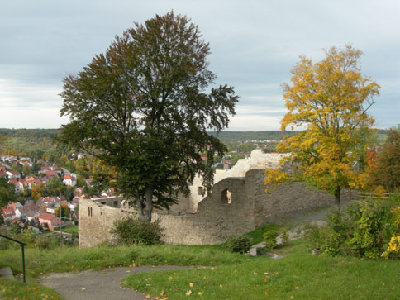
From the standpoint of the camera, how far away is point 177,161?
55.7 feet

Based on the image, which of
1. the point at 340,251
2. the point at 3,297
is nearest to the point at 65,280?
the point at 3,297

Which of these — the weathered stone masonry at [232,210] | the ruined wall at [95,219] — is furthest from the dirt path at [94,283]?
the ruined wall at [95,219]

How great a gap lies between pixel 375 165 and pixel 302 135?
8250 mm

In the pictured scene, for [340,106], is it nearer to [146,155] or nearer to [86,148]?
[146,155]

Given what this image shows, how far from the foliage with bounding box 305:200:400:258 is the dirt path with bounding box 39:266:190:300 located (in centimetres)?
412

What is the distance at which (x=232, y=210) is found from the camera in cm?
1934

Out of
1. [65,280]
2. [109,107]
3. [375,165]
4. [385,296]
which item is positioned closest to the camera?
[385,296]

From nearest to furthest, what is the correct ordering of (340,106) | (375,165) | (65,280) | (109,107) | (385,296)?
(385,296)
(65,280)
(340,106)
(109,107)
(375,165)

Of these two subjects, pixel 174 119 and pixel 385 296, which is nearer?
pixel 385 296

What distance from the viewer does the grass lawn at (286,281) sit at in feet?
22.7

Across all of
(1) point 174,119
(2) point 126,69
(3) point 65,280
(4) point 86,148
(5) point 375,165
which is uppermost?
(2) point 126,69

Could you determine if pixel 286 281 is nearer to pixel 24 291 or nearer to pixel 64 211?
pixel 24 291

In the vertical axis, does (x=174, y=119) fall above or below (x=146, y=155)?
above

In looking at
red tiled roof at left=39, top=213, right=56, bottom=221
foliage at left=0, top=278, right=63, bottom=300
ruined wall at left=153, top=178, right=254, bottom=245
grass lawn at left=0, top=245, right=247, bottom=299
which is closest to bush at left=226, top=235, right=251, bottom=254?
grass lawn at left=0, top=245, right=247, bottom=299
